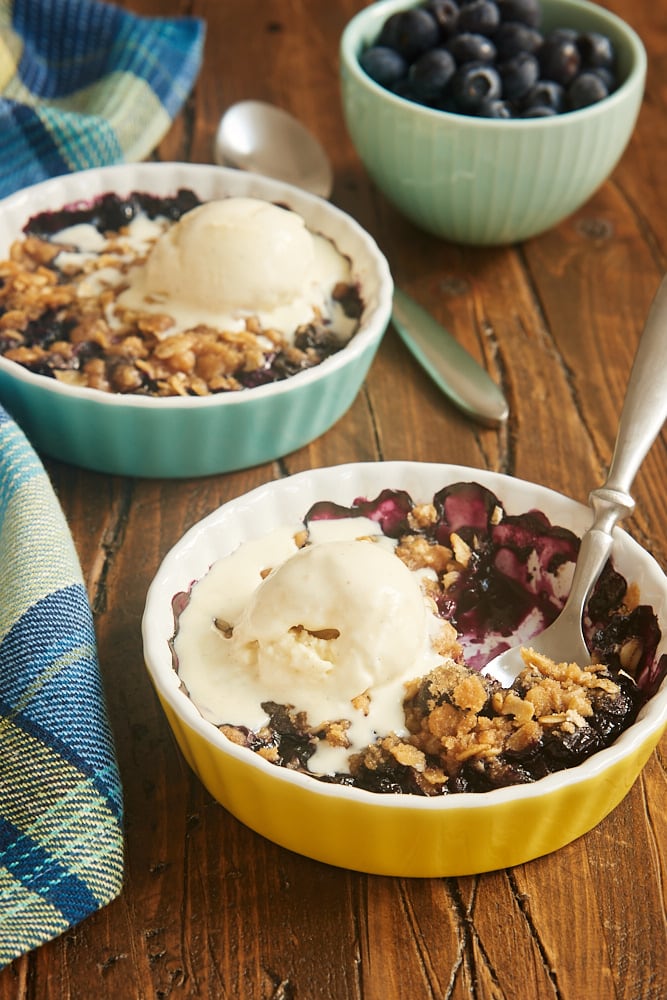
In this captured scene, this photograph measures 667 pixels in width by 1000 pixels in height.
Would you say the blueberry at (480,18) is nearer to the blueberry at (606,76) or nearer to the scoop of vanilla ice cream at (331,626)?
the blueberry at (606,76)

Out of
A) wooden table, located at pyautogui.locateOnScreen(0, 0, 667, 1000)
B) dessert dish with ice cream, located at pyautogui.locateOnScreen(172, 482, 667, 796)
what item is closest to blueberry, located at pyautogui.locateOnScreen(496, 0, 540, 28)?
wooden table, located at pyautogui.locateOnScreen(0, 0, 667, 1000)

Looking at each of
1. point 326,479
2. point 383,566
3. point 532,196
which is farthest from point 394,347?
point 383,566

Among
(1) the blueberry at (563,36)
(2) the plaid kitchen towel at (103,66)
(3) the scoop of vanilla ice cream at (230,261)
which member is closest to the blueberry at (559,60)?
(1) the blueberry at (563,36)

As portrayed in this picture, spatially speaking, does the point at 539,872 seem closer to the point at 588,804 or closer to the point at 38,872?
the point at 588,804

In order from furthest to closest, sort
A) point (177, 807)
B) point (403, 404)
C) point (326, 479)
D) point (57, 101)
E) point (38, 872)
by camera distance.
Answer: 1. point (57, 101)
2. point (403, 404)
3. point (326, 479)
4. point (177, 807)
5. point (38, 872)

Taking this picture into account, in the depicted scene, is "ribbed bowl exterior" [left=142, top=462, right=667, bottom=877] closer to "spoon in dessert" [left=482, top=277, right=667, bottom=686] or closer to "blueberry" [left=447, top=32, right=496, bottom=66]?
"spoon in dessert" [left=482, top=277, right=667, bottom=686]

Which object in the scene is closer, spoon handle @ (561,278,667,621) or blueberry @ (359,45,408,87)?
spoon handle @ (561,278,667,621)
